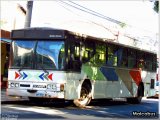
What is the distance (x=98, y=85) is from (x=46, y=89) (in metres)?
3.18

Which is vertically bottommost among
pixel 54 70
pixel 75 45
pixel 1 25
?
pixel 54 70

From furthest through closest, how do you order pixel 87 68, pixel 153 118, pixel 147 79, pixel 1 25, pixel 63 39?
1. pixel 1 25
2. pixel 147 79
3. pixel 87 68
4. pixel 63 39
5. pixel 153 118

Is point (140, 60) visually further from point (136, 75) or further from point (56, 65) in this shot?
point (56, 65)

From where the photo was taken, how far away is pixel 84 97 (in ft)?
58.6

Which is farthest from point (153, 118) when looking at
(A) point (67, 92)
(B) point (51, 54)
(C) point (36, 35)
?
(C) point (36, 35)

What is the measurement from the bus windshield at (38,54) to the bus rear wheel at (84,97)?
74.8 inches

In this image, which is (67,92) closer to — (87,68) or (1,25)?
(87,68)

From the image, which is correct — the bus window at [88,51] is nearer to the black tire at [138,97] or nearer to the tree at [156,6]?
the tree at [156,6]

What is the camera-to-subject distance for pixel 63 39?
644 inches

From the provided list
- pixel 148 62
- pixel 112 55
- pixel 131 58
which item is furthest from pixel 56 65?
pixel 148 62

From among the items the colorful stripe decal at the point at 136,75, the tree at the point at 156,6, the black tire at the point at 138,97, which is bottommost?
the black tire at the point at 138,97

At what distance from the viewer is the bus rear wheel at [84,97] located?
691 inches

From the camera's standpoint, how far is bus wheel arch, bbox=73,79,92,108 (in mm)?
17572

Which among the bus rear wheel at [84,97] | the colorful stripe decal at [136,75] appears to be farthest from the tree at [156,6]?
the colorful stripe decal at [136,75]
